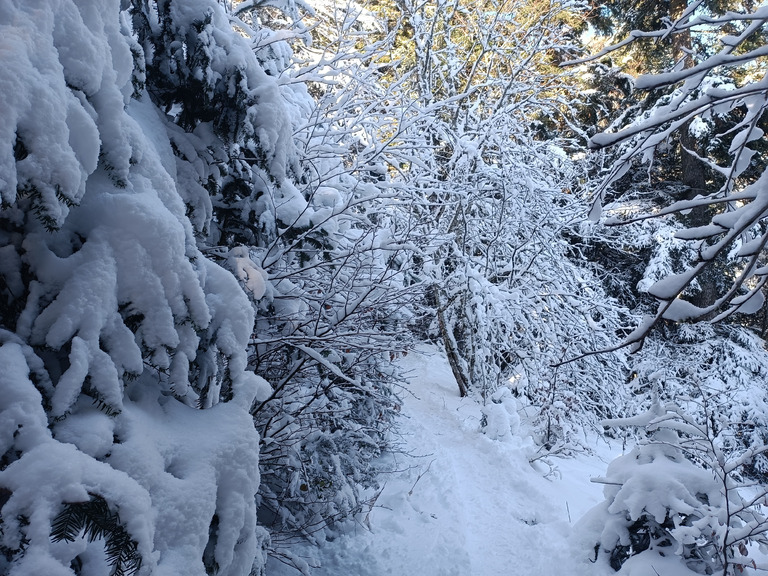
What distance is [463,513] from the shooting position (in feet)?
14.0

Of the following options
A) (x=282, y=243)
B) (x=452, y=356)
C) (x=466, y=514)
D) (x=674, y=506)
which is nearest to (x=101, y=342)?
(x=282, y=243)

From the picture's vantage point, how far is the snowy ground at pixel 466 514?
11.1ft

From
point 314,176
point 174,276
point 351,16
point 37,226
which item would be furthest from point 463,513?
point 351,16

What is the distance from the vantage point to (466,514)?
4.29m

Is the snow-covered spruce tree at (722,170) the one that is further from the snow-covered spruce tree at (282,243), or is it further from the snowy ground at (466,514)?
the snowy ground at (466,514)

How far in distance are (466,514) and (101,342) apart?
3.90m

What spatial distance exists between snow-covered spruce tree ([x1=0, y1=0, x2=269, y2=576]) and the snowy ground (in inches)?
77.5

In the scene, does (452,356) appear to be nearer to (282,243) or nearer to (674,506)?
(674,506)

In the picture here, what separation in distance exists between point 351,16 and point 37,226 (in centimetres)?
390

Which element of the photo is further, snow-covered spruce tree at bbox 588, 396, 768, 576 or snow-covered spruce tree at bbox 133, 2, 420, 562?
snow-covered spruce tree at bbox 588, 396, 768, 576

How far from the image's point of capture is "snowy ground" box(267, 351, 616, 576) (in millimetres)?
3369

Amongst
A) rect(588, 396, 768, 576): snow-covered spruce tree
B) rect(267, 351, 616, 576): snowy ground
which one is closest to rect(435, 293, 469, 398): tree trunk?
rect(267, 351, 616, 576): snowy ground

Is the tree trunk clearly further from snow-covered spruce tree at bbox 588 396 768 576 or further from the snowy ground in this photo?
snow-covered spruce tree at bbox 588 396 768 576

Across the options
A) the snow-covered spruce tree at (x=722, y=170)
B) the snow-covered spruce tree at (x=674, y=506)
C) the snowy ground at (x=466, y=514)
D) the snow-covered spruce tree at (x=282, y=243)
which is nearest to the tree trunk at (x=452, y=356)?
the snowy ground at (x=466, y=514)
